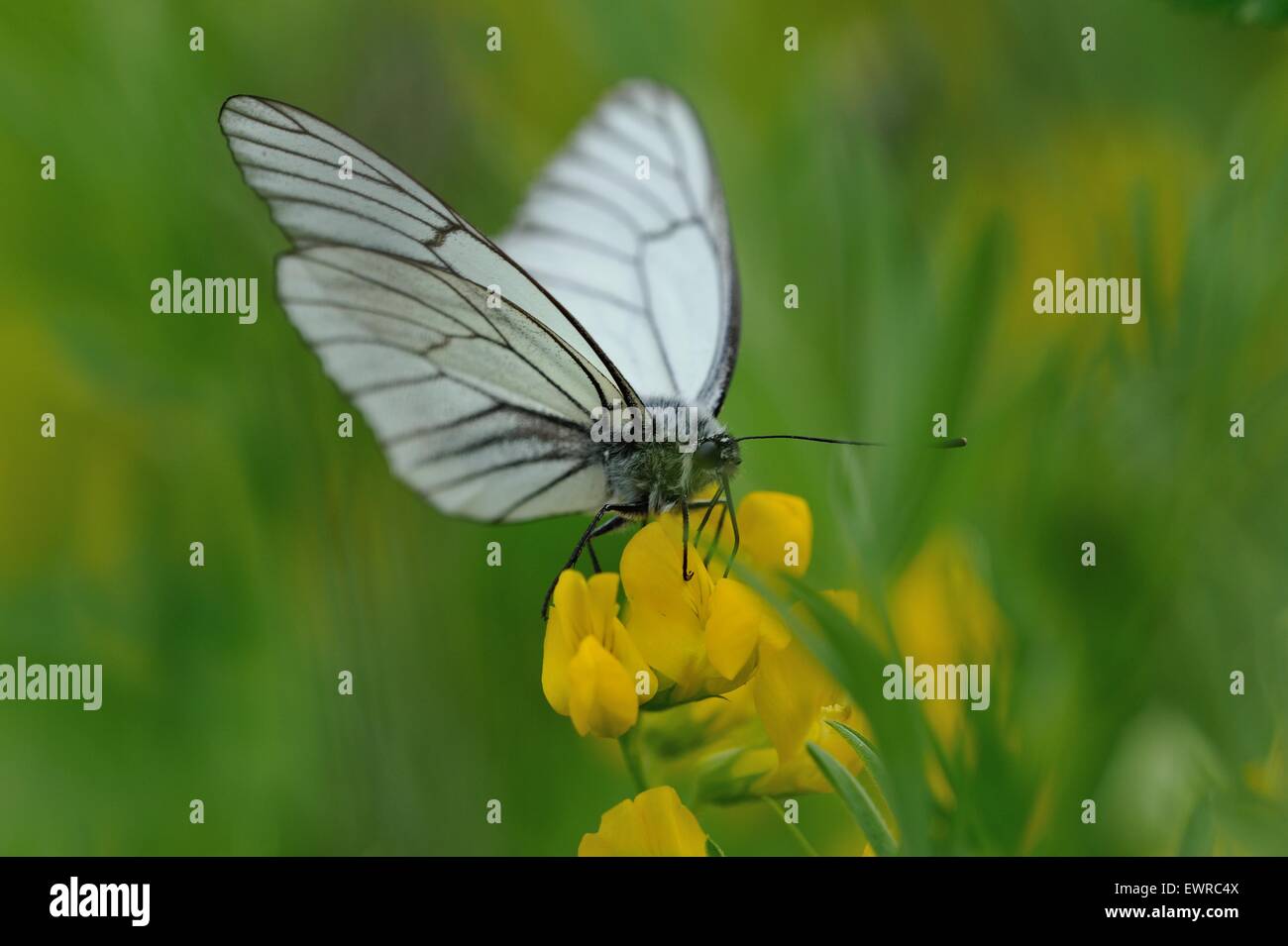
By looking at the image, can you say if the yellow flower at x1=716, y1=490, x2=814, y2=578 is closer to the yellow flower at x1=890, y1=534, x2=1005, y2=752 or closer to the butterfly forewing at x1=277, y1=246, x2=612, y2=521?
the yellow flower at x1=890, y1=534, x2=1005, y2=752

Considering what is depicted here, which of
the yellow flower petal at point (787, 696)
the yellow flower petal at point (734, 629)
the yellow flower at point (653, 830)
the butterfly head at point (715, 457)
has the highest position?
the butterfly head at point (715, 457)

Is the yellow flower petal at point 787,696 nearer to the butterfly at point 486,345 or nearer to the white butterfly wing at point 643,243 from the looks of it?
the butterfly at point 486,345

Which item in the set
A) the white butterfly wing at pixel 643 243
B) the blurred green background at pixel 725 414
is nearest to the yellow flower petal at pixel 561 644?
the blurred green background at pixel 725 414

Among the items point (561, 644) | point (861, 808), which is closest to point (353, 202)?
point (561, 644)

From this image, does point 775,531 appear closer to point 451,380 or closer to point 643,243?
point 451,380

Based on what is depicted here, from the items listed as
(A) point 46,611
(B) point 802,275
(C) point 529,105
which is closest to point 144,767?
(A) point 46,611

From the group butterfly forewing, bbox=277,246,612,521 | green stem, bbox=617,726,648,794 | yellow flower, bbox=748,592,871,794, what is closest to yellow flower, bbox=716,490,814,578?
yellow flower, bbox=748,592,871,794
